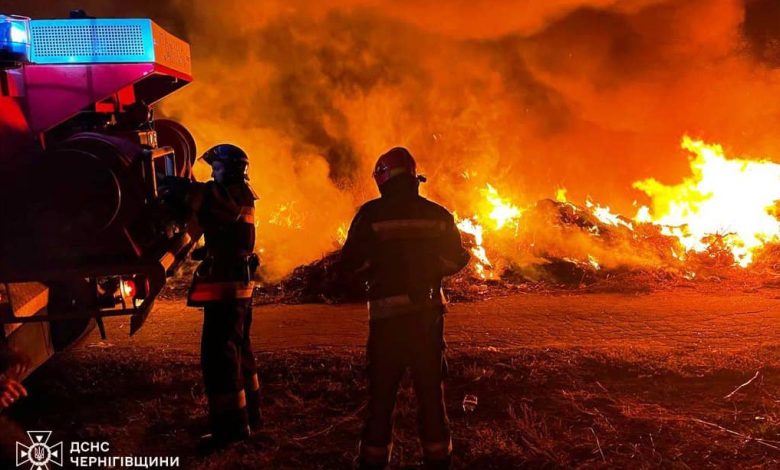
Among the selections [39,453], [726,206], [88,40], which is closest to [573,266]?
[726,206]

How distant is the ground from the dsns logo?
0.12 m

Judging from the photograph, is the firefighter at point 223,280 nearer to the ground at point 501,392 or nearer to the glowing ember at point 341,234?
the ground at point 501,392

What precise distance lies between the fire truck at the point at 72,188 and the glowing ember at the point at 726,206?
8.71 meters

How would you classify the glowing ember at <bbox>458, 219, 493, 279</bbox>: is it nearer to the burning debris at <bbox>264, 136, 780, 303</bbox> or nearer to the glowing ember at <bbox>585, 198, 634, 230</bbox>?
the burning debris at <bbox>264, 136, 780, 303</bbox>

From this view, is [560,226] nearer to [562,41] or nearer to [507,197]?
[507,197]

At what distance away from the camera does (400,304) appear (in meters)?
Answer: 3.29

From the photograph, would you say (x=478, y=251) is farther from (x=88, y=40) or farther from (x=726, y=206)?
(x=88, y=40)

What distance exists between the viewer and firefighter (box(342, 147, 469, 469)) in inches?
128

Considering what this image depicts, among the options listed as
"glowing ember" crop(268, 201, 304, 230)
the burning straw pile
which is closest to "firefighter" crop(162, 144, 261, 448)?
the burning straw pile

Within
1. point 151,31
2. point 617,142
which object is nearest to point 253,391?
point 151,31

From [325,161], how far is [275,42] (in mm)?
2585

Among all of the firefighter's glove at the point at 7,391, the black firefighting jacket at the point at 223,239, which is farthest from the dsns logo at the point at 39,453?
the black firefighting jacket at the point at 223,239

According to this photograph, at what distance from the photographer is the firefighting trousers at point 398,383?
3.24m

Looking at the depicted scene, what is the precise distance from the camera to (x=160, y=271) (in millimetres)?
3916
